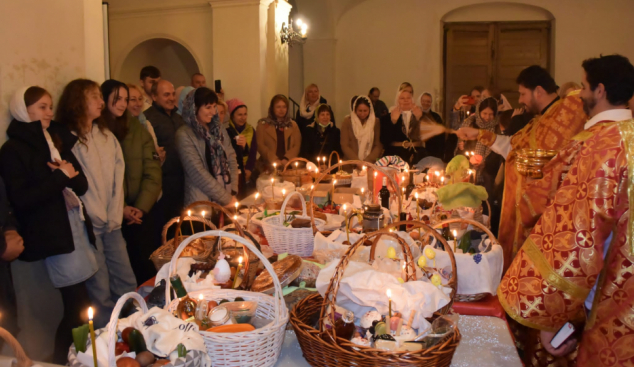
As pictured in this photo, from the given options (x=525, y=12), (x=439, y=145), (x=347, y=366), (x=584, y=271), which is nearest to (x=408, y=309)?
(x=347, y=366)

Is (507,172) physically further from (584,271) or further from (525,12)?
(525,12)

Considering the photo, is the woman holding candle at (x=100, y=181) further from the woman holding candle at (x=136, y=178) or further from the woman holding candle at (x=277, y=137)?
the woman holding candle at (x=277, y=137)

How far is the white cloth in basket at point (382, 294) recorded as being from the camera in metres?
1.84

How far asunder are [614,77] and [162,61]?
905 centimetres

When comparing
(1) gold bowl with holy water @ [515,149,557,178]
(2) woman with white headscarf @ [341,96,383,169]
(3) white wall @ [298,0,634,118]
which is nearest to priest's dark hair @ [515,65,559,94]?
(1) gold bowl with holy water @ [515,149,557,178]

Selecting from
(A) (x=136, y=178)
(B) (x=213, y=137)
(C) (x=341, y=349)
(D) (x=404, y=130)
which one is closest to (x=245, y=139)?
(B) (x=213, y=137)

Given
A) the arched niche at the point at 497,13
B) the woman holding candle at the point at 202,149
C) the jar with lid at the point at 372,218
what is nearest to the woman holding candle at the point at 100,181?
the woman holding candle at the point at 202,149

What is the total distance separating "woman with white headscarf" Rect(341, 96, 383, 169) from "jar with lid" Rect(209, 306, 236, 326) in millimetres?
5259

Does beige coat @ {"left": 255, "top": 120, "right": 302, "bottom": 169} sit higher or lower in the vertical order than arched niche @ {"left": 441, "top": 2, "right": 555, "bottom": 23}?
lower

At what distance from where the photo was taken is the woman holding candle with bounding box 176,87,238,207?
447 cm

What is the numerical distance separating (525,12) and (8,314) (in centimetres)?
1066

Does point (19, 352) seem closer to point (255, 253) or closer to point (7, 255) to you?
point (255, 253)

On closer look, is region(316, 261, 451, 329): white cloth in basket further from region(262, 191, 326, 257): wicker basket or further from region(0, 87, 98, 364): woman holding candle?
region(0, 87, 98, 364): woman holding candle

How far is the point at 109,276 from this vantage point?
12.3 ft
